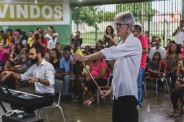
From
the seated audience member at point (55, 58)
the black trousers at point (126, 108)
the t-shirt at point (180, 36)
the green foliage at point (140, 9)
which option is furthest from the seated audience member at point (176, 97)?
the green foliage at point (140, 9)

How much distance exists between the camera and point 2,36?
13.1m

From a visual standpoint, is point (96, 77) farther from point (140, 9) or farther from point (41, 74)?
point (140, 9)

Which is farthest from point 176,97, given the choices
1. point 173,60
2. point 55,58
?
point 55,58

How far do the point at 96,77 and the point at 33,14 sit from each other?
28.4ft

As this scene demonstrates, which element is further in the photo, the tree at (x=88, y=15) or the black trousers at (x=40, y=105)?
the tree at (x=88, y=15)

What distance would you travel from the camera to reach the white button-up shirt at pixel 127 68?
3.24 meters

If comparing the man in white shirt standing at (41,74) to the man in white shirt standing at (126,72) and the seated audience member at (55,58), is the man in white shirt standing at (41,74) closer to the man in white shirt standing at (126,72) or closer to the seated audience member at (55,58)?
the man in white shirt standing at (126,72)

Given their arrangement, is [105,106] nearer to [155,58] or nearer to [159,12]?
[155,58]

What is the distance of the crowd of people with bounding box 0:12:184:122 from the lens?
130 inches

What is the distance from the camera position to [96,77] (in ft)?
24.8

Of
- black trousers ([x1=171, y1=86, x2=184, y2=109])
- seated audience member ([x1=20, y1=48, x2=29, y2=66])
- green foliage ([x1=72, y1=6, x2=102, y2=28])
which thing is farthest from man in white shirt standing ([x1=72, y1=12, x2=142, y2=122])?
green foliage ([x1=72, y1=6, x2=102, y2=28])

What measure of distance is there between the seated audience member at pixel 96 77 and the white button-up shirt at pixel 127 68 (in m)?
4.16

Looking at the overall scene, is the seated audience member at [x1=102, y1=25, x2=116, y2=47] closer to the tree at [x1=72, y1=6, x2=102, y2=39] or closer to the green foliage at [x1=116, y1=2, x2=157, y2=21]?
the green foliage at [x1=116, y1=2, x2=157, y2=21]

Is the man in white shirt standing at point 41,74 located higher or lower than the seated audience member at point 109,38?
lower
